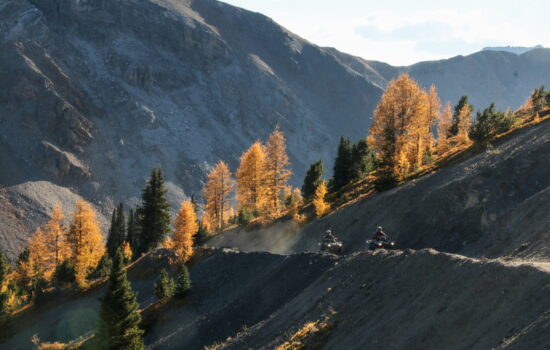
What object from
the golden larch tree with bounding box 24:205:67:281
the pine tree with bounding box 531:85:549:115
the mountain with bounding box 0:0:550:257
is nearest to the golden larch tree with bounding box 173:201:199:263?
the golden larch tree with bounding box 24:205:67:281

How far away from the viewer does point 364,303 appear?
20984mm

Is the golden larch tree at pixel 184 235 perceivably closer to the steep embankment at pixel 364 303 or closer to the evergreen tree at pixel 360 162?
the steep embankment at pixel 364 303

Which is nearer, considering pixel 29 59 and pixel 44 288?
pixel 44 288

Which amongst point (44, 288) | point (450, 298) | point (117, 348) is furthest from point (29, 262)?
point (450, 298)

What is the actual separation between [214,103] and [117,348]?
166 meters

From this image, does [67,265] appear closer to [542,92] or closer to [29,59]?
[542,92]

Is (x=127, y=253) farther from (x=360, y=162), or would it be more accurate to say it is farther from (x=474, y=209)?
(x=474, y=209)

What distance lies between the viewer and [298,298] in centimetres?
2809

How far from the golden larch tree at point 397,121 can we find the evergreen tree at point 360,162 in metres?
13.9

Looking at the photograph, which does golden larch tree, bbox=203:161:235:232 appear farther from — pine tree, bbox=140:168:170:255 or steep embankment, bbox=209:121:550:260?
steep embankment, bbox=209:121:550:260

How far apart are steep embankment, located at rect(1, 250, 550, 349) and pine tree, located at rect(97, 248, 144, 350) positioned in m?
4.82

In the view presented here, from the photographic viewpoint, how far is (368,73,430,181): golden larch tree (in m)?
47.3

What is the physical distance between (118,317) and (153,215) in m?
35.6

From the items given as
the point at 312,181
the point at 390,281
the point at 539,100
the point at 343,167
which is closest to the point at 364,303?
the point at 390,281
